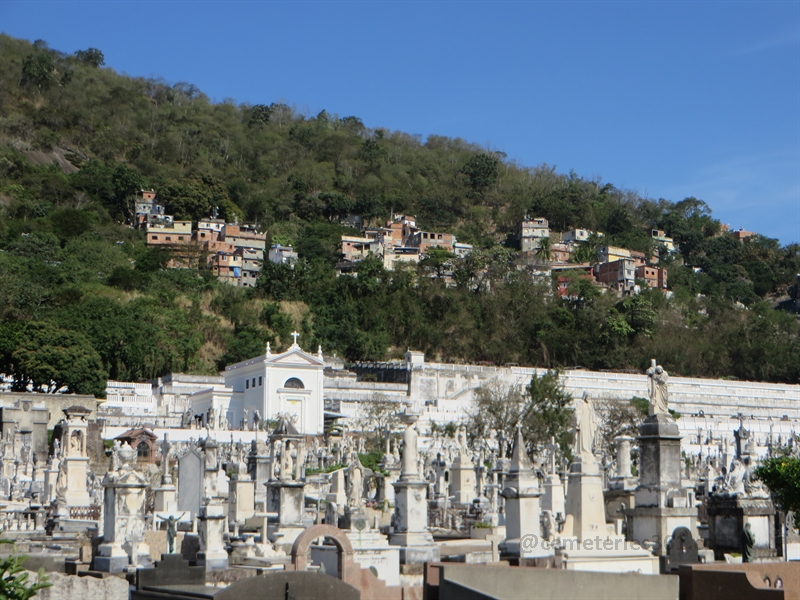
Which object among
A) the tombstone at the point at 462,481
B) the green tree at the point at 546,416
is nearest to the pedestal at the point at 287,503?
the tombstone at the point at 462,481

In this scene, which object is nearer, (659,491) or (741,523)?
(741,523)

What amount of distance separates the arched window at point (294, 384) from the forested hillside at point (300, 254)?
887 centimetres

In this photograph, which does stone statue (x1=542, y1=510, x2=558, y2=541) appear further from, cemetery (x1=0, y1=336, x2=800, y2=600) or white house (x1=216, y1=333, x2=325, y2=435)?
white house (x1=216, y1=333, x2=325, y2=435)

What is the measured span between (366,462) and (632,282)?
183 ft

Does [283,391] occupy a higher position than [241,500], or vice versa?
[283,391]

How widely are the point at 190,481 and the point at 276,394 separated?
30616 millimetres

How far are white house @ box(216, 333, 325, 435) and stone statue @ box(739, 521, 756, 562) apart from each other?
37282 mm

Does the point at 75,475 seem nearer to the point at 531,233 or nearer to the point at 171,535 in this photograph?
the point at 171,535

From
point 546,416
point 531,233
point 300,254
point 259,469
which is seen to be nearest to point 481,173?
point 531,233

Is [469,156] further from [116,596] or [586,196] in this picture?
[116,596]

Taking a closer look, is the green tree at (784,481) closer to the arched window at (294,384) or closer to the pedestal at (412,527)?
the pedestal at (412,527)

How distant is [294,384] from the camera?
5638 centimetres

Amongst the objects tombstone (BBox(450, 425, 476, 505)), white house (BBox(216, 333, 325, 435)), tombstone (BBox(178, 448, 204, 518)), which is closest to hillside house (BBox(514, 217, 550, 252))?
white house (BBox(216, 333, 325, 435))

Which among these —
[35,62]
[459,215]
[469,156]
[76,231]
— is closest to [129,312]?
[76,231]
